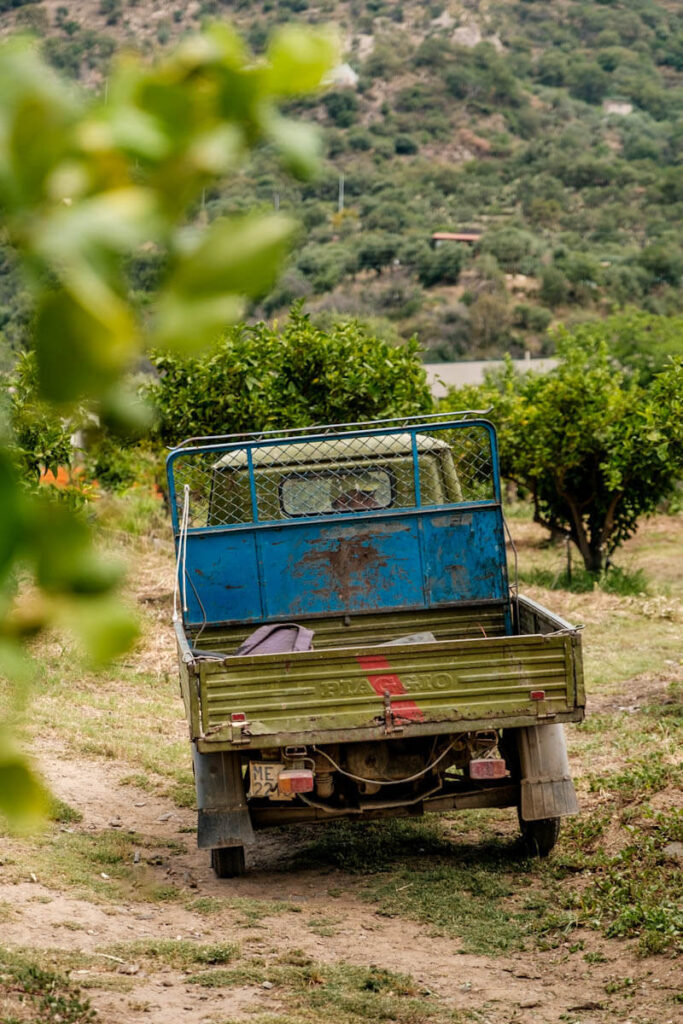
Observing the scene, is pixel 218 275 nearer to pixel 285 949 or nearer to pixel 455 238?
pixel 285 949

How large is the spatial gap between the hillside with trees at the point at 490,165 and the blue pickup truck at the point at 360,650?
93.9 ft

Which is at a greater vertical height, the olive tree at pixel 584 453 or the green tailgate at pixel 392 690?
the green tailgate at pixel 392 690

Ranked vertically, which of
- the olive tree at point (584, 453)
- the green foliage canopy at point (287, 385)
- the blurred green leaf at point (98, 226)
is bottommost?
the olive tree at point (584, 453)

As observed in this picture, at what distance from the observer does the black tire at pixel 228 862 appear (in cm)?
544

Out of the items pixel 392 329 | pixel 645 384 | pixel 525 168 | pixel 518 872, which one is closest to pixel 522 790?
pixel 518 872

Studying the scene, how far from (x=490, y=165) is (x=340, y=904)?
58816 millimetres

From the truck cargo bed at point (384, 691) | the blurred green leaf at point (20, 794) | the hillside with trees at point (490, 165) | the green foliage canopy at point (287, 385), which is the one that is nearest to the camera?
the blurred green leaf at point (20, 794)

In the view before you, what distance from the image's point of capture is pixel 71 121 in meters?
0.57

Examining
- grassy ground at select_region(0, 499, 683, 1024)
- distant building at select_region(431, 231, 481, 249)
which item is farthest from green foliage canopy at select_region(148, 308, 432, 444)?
distant building at select_region(431, 231, 481, 249)

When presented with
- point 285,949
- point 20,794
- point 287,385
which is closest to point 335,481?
point 285,949

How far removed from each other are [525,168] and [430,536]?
57494 millimetres

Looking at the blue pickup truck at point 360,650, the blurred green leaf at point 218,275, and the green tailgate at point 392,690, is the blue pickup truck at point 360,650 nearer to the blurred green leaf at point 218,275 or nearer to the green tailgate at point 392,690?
the green tailgate at point 392,690

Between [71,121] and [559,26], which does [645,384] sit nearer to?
[71,121]

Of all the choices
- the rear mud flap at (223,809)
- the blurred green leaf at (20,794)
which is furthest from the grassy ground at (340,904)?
the blurred green leaf at (20,794)
